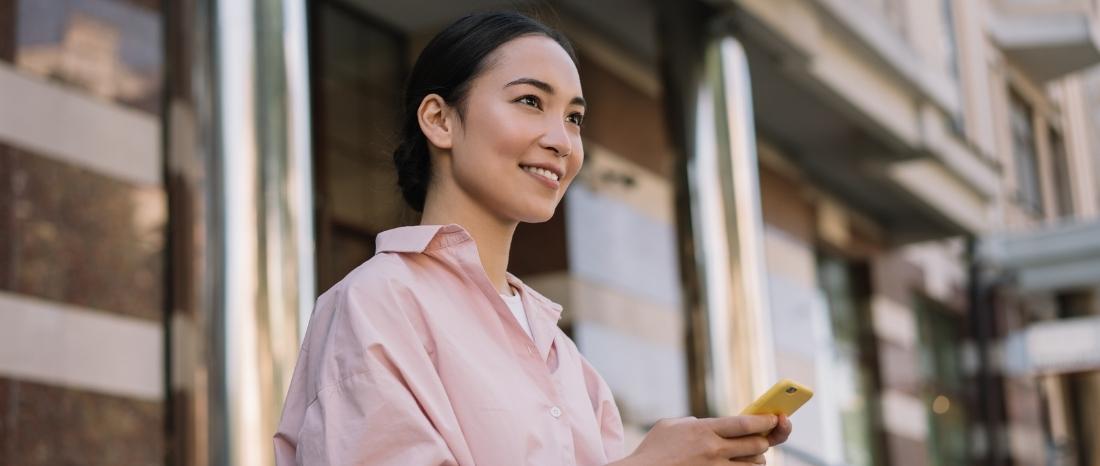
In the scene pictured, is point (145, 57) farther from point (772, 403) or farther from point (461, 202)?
point (772, 403)

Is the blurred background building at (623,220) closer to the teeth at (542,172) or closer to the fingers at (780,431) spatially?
the teeth at (542,172)

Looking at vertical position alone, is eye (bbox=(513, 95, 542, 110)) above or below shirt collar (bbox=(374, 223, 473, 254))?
above

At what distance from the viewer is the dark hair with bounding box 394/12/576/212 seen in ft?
6.44

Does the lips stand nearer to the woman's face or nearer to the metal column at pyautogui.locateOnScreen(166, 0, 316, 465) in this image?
the woman's face

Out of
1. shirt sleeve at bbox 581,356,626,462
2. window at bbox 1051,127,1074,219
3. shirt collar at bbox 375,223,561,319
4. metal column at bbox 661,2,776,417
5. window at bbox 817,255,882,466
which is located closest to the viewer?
shirt collar at bbox 375,223,561,319

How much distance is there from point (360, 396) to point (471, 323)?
9.3 inches

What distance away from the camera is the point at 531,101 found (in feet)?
6.32

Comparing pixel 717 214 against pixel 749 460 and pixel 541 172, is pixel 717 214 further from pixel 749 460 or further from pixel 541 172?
pixel 749 460

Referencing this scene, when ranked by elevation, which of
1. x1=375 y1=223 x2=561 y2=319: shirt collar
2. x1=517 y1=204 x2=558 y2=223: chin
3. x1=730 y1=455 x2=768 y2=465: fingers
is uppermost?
x1=517 y1=204 x2=558 y2=223: chin

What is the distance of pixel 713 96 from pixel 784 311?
9.18ft

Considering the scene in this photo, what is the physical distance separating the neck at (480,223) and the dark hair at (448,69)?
7 centimetres

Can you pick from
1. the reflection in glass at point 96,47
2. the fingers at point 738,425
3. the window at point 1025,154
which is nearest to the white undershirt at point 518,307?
the fingers at point 738,425

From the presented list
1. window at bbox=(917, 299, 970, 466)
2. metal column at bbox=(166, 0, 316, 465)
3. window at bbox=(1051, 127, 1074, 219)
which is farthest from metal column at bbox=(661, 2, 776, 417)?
window at bbox=(1051, 127, 1074, 219)

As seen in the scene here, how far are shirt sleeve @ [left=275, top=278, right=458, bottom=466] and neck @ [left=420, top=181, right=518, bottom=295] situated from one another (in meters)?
0.25
